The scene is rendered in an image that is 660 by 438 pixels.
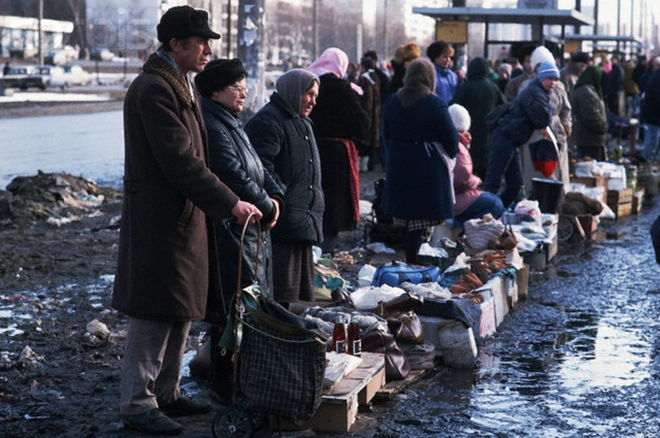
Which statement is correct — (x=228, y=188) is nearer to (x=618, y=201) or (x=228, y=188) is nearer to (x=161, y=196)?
(x=161, y=196)

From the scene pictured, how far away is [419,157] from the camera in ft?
30.6

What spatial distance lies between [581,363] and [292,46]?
122 m

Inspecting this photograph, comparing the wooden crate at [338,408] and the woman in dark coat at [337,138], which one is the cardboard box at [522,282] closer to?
the woman in dark coat at [337,138]

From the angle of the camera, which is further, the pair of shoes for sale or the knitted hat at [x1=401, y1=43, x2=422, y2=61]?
the knitted hat at [x1=401, y1=43, x2=422, y2=61]

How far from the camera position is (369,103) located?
645 inches

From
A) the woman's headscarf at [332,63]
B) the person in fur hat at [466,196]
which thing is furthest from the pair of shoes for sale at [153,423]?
the person in fur hat at [466,196]

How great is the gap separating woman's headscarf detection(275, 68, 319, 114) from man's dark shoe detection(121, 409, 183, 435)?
6.74 ft

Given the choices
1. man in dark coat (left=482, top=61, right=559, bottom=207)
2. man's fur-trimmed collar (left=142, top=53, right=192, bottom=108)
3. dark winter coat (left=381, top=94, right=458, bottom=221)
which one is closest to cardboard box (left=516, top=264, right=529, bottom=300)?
dark winter coat (left=381, top=94, right=458, bottom=221)

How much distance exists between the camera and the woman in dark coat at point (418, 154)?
917 centimetres

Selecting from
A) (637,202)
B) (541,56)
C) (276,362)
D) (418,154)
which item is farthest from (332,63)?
(637,202)

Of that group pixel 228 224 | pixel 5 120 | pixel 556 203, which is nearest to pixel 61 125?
pixel 5 120

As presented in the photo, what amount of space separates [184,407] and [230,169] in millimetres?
1158

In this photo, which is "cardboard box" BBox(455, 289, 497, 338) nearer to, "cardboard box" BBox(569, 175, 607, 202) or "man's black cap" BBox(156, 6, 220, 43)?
"man's black cap" BBox(156, 6, 220, 43)

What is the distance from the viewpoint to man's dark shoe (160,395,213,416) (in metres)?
5.60
